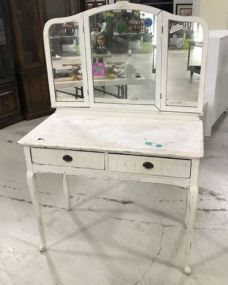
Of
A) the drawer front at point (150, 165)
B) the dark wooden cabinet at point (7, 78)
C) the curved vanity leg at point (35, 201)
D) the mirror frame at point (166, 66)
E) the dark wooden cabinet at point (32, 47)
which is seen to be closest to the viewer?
the drawer front at point (150, 165)

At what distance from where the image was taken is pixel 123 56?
173 centimetres

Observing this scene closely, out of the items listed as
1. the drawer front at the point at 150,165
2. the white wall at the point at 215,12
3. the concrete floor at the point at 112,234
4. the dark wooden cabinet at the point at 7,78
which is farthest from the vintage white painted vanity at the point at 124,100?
the white wall at the point at 215,12

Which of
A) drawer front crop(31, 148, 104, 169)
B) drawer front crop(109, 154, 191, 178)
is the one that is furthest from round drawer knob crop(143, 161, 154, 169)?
drawer front crop(31, 148, 104, 169)

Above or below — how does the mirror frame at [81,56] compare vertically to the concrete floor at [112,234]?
above

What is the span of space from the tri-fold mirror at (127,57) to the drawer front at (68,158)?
39 cm

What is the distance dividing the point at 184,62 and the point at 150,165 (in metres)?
0.60

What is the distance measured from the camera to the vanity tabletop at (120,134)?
4.62 ft

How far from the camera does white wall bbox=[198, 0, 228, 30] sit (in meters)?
4.09

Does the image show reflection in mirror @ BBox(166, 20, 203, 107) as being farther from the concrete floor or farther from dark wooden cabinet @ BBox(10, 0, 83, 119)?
dark wooden cabinet @ BBox(10, 0, 83, 119)

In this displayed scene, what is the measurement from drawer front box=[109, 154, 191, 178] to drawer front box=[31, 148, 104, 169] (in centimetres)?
7

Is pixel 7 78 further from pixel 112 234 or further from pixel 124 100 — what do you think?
pixel 112 234

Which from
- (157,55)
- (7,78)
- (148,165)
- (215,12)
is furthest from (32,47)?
(148,165)

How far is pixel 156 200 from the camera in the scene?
2.25 meters

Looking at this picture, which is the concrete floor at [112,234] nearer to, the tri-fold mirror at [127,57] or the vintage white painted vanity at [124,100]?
the vintage white painted vanity at [124,100]
